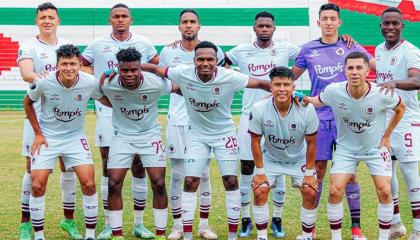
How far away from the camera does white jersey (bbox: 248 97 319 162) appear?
7.29 meters

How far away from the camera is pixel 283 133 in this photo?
7.39 metres

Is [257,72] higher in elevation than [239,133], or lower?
higher

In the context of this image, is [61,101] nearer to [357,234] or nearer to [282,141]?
[282,141]

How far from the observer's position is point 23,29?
3042 cm

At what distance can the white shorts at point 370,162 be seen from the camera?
23.5 feet

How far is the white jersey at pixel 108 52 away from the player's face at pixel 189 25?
43 cm

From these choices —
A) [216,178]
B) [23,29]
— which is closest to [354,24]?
[23,29]

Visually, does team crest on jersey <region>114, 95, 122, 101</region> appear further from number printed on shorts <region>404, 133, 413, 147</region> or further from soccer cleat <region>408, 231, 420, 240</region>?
soccer cleat <region>408, 231, 420, 240</region>

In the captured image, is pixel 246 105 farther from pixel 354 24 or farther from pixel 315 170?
pixel 354 24

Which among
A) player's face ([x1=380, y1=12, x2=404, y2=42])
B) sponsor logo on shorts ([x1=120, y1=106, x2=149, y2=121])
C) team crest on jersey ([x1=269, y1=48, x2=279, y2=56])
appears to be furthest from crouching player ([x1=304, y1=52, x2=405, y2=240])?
sponsor logo on shorts ([x1=120, y1=106, x2=149, y2=121])

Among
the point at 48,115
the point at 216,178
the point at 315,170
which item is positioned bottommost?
the point at 216,178

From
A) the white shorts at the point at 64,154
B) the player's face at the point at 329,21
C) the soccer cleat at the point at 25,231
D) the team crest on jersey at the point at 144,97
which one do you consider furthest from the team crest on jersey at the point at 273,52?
the soccer cleat at the point at 25,231

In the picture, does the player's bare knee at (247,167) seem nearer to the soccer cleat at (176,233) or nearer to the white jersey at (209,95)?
the white jersey at (209,95)

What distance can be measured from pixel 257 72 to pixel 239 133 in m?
0.72
